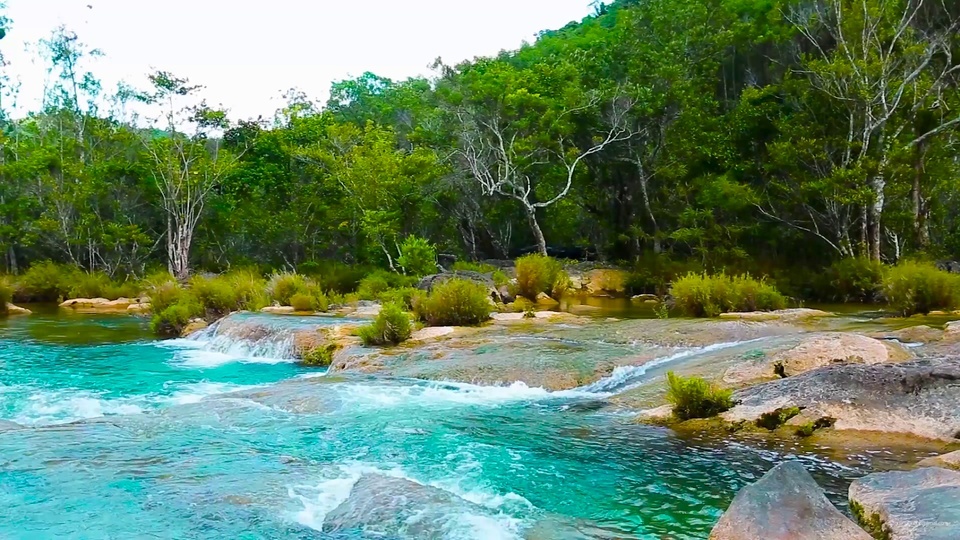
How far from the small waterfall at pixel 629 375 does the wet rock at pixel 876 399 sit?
2.04m

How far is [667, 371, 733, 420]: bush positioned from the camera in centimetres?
738

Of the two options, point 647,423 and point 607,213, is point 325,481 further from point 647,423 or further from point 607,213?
point 607,213

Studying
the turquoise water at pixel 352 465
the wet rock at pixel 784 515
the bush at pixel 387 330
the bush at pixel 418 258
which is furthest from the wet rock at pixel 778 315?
the bush at pixel 418 258

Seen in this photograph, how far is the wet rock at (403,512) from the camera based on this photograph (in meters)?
4.84

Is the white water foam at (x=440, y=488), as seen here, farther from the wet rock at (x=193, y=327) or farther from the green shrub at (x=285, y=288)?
the green shrub at (x=285, y=288)

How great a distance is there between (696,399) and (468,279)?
43.9 ft

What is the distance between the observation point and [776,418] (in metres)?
7.05

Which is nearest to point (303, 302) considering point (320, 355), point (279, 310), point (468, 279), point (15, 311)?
point (279, 310)

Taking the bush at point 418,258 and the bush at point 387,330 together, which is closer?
the bush at point 387,330

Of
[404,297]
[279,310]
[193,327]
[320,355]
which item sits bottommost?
[320,355]

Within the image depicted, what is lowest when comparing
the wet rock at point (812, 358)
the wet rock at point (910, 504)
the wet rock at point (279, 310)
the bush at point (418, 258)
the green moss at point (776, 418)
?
the green moss at point (776, 418)

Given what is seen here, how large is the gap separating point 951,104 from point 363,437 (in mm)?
20527

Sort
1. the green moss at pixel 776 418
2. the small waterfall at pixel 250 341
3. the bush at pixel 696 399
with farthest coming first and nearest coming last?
the small waterfall at pixel 250 341, the bush at pixel 696 399, the green moss at pixel 776 418

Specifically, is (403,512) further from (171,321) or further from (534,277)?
(534,277)
